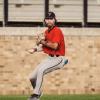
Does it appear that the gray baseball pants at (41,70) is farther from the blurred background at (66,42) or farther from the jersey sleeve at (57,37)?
the blurred background at (66,42)

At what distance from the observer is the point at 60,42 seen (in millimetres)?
13242

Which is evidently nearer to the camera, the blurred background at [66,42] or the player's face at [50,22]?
the player's face at [50,22]

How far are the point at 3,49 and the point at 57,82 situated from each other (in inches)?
79.4

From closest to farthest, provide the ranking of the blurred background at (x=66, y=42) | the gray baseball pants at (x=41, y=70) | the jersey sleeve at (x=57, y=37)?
1. the gray baseball pants at (x=41, y=70)
2. the jersey sleeve at (x=57, y=37)
3. the blurred background at (x=66, y=42)

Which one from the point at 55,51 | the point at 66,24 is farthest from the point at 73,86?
the point at 55,51

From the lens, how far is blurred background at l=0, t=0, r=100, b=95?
65.5 feet

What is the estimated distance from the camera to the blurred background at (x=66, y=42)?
1995 cm

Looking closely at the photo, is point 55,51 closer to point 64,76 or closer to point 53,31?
point 53,31

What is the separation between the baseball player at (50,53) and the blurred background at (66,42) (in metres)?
6.67

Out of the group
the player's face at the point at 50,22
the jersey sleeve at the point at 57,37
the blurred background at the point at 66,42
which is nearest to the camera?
the jersey sleeve at the point at 57,37

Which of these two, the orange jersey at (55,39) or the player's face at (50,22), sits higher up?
the player's face at (50,22)

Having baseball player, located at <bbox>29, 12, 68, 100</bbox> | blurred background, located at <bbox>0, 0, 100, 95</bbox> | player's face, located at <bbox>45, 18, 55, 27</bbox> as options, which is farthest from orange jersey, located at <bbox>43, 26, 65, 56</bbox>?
blurred background, located at <bbox>0, 0, 100, 95</bbox>

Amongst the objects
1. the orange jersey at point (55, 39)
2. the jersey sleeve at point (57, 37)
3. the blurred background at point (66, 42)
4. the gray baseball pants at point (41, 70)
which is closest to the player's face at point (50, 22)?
the orange jersey at point (55, 39)

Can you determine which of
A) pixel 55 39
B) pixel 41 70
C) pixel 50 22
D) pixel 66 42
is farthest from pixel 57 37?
pixel 66 42
